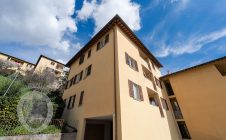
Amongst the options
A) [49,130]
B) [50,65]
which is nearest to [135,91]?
[49,130]

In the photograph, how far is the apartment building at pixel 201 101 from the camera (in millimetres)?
12953

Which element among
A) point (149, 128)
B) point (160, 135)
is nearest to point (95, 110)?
point (149, 128)

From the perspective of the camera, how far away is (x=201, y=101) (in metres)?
14.4

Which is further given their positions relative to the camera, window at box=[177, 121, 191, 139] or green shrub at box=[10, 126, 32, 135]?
window at box=[177, 121, 191, 139]

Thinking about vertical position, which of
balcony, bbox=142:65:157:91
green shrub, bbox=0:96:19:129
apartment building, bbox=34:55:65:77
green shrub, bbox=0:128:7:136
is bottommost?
green shrub, bbox=0:128:7:136

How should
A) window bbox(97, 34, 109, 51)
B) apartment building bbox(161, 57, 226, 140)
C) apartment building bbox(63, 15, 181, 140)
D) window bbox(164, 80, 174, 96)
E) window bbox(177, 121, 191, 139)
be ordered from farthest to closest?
1. window bbox(164, 80, 174, 96)
2. window bbox(177, 121, 191, 139)
3. window bbox(97, 34, 109, 51)
4. apartment building bbox(161, 57, 226, 140)
5. apartment building bbox(63, 15, 181, 140)

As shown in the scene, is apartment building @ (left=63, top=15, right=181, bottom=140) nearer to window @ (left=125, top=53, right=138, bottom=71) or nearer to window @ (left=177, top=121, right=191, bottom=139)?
window @ (left=125, top=53, right=138, bottom=71)

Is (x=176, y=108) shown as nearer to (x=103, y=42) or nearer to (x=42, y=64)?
(x=103, y=42)

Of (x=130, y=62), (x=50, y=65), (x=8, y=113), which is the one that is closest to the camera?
(x=8, y=113)

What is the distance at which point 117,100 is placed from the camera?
27.9 ft

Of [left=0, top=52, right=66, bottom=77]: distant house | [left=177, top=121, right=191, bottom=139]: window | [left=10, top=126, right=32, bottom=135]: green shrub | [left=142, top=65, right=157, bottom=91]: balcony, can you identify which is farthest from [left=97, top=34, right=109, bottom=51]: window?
[left=0, top=52, right=66, bottom=77]: distant house

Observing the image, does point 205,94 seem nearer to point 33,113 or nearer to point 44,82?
point 33,113

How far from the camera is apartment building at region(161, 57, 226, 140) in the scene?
12953mm

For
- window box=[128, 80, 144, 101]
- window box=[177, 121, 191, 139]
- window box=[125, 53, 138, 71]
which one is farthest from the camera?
window box=[177, 121, 191, 139]
